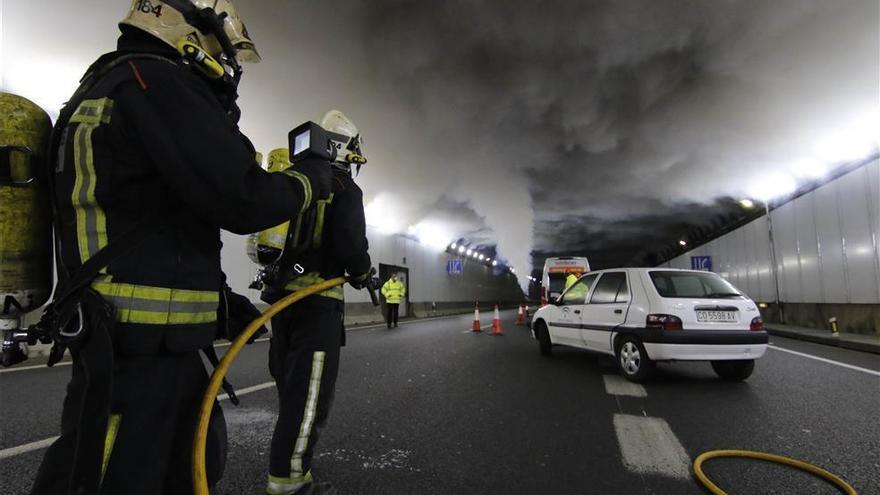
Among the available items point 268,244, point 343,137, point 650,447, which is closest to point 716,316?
point 650,447

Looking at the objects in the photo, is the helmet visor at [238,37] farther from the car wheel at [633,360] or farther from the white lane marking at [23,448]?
the car wheel at [633,360]

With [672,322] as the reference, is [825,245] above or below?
above

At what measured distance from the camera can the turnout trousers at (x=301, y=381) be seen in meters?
2.13

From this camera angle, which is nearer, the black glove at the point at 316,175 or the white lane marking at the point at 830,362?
the black glove at the point at 316,175

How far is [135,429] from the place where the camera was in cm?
110

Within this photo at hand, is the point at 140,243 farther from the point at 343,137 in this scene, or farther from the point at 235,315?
the point at 343,137

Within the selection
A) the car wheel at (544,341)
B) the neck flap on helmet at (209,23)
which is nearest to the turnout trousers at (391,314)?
the car wheel at (544,341)

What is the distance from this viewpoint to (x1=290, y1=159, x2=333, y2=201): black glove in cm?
145

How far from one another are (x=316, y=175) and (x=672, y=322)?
16.2ft

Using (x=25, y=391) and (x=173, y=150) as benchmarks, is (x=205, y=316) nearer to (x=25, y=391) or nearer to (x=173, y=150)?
(x=173, y=150)

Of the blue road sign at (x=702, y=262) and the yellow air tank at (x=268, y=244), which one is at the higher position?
the blue road sign at (x=702, y=262)

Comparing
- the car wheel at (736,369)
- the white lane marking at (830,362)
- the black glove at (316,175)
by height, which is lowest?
the white lane marking at (830,362)

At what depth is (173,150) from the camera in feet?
3.69

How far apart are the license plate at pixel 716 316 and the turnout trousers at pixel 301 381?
178 inches
